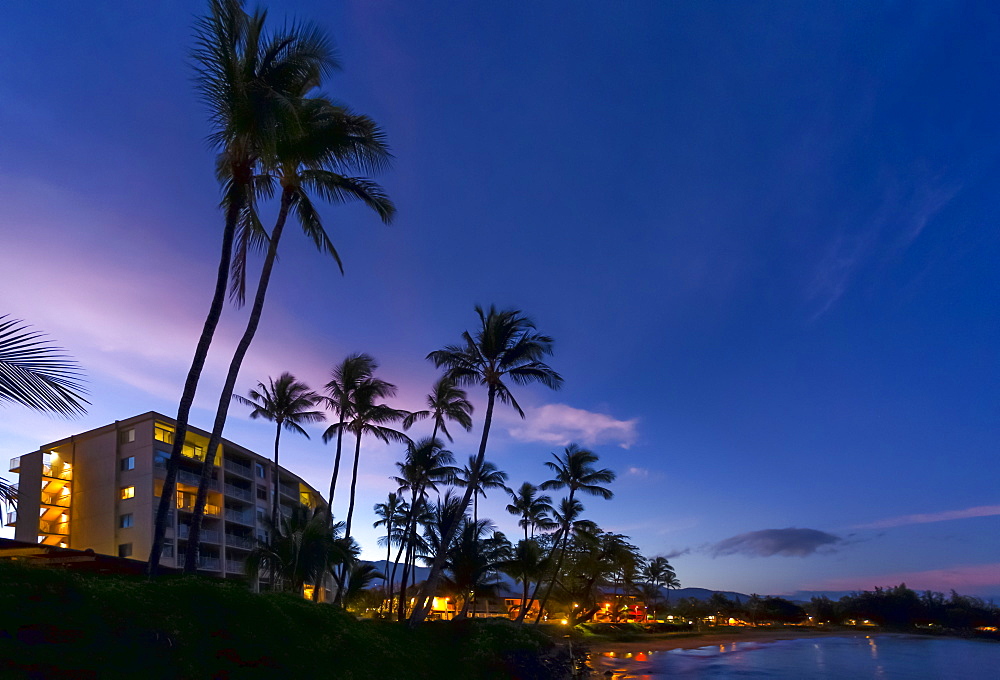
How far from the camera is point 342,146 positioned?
17.0 metres

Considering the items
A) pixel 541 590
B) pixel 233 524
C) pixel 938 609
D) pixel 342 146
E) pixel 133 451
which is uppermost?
pixel 342 146

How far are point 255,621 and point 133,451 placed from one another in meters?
36.9

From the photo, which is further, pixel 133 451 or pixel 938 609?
pixel 938 609

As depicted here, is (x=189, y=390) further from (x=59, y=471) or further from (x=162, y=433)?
(x=59, y=471)

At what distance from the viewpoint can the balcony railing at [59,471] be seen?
149 feet

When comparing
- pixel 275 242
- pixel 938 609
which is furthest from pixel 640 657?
pixel 938 609

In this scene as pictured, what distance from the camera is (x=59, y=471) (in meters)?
45.6

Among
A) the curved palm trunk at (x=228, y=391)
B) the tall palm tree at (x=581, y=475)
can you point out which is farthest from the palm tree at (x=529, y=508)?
the curved palm trunk at (x=228, y=391)

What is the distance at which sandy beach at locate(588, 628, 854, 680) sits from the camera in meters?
36.1

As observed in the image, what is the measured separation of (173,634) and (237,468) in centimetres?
4536

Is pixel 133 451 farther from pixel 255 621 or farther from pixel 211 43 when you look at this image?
pixel 211 43

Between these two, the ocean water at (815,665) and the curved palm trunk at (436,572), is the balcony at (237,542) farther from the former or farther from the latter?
the ocean water at (815,665)

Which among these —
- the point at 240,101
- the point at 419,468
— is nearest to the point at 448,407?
the point at 419,468

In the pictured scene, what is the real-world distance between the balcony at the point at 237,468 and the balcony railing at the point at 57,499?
11.4 metres
